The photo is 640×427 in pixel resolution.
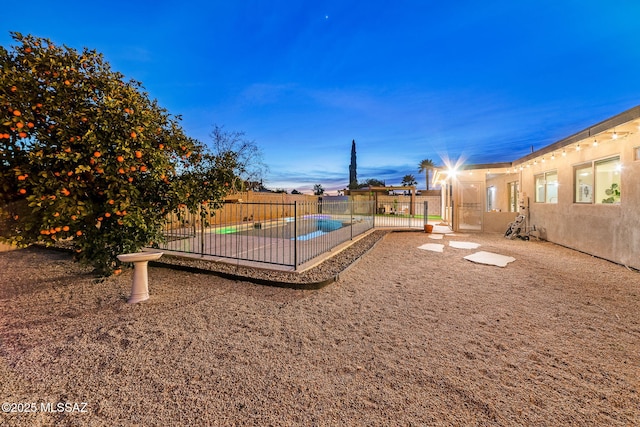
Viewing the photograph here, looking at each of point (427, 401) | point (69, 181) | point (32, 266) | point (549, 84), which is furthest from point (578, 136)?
point (549, 84)

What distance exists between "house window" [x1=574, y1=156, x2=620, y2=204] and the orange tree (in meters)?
9.07

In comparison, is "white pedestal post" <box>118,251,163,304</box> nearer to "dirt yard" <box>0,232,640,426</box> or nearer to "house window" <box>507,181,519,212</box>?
"dirt yard" <box>0,232,640,426</box>

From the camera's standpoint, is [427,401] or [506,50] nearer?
[427,401]

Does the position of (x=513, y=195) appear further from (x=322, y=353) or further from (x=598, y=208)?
(x=322, y=353)

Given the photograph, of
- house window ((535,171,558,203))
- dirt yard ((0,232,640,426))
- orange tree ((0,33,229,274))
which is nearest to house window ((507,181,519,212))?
house window ((535,171,558,203))

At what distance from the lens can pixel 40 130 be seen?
2.86 metres

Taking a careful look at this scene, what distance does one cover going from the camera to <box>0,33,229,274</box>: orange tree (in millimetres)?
2754

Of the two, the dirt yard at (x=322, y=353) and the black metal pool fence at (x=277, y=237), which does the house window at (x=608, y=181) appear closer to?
the dirt yard at (x=322, y=353)

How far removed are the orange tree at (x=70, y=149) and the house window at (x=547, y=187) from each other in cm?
1056

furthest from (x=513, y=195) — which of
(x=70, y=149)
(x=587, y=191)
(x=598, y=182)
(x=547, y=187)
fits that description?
(x=70, y=149)

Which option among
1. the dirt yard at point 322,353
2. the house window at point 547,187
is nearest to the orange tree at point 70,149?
the dirt yard at point 322,353

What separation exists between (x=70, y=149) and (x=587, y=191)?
10388 millimetres

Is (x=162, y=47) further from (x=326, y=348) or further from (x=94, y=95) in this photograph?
(x=326, y=348)

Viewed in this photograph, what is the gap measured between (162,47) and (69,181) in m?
11.9
